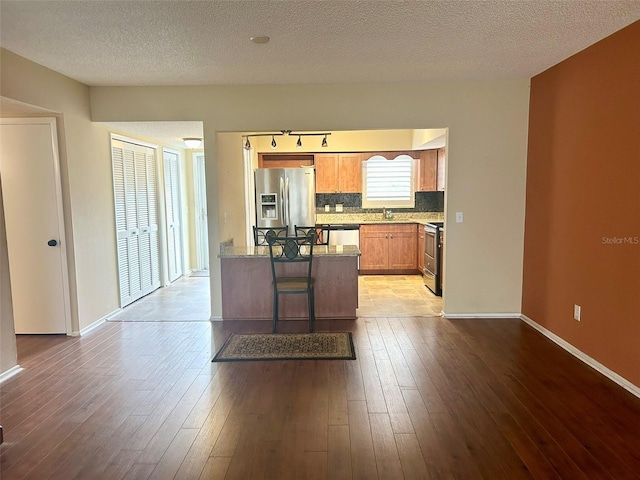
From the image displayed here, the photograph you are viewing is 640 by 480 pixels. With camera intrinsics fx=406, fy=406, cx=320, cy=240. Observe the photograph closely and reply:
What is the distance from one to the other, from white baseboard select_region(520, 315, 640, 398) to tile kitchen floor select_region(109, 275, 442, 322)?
1084mm

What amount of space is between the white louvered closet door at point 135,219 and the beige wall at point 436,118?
886mm

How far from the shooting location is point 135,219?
209 inches

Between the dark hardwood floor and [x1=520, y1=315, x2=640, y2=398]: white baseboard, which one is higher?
[x1=520, y1=315, x2=640, y2=398]: white baseboard

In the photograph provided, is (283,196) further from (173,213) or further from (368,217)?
(173,213)

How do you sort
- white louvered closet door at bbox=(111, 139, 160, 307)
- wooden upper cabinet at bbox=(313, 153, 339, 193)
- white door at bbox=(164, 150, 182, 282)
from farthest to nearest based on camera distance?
1. wooden upper cabinet at bbox=(313, 153, 339, 193)
2. white door at bbox=(164, 150, 182, 282)
3. white louvered closet door at bbox=(111, 139, 160, 307)

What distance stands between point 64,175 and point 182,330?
6.14 ft

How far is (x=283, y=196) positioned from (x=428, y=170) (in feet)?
8.27

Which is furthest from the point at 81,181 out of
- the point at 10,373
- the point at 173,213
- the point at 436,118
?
the point at 436,118

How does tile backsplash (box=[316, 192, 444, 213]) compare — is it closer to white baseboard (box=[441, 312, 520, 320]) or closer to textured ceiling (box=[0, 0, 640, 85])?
white baseboard (box=[441, 312, 520, 320])

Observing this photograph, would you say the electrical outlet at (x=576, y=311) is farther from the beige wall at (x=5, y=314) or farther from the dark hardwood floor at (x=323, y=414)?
the beige wall at (x=5, y=314)

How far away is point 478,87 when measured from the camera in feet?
13.6

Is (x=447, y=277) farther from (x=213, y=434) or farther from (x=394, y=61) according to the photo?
(x=213, y=434)

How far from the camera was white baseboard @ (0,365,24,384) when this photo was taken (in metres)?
3.03

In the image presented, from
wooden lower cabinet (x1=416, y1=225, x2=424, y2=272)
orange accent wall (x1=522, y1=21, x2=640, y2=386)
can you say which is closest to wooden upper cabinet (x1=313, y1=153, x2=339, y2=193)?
wooden lower cabinet (x1=416, y1=225, x2=424, y2=272)
